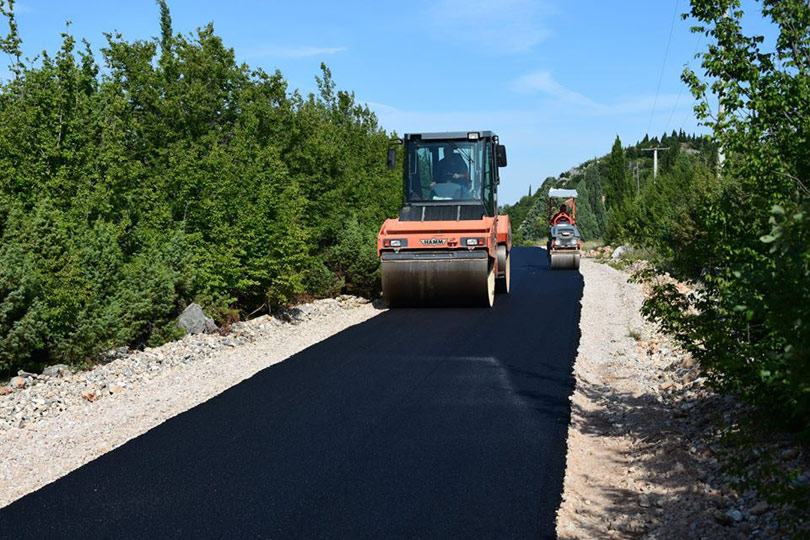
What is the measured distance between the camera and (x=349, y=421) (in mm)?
7273

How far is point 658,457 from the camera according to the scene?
6223 mm

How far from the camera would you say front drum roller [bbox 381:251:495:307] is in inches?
574

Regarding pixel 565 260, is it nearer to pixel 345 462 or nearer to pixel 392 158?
pixel 392 158

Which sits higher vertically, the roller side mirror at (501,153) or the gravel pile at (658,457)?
the roller side mirror at (501,153)

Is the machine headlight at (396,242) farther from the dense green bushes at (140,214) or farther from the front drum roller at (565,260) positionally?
the front drum roller at (565,260)

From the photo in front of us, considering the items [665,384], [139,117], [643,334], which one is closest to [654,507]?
[665,384]

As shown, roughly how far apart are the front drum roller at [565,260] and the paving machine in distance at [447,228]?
330 inches

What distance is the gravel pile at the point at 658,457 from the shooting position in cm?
480

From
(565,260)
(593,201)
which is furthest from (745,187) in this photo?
(593,201)

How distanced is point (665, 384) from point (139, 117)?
15.5 metres

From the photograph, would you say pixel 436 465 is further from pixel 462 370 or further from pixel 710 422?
pixel 462 370

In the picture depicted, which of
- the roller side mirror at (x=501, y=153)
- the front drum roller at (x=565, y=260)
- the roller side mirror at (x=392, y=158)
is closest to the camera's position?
the roller side mirror at (x=392, y=158)

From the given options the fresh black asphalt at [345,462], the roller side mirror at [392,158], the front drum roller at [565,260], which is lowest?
the fresh black asphalt at [345,462]

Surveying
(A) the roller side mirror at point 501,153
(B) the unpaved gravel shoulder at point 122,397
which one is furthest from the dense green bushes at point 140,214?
(A) the roller side mirror at point 501,153
